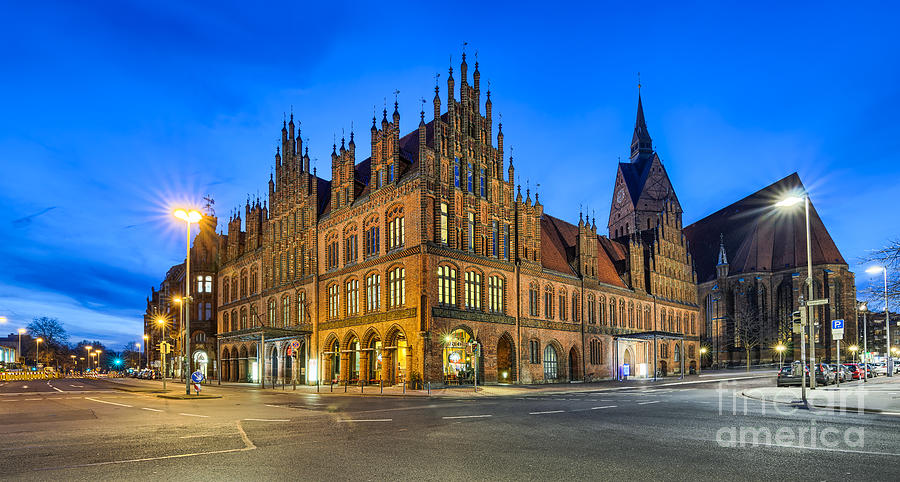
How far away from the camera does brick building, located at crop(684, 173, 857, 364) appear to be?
83062mm

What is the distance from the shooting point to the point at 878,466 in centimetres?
948

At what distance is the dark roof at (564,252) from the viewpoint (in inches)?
1980

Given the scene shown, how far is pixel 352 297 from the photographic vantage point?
145 ft

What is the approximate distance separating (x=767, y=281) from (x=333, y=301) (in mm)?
71624

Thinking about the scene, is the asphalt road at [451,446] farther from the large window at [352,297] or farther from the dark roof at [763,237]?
the dark roof at [763,237]

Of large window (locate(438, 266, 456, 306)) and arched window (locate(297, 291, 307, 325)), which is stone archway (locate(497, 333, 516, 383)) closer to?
large window (locate(438, 266, 456, 306))

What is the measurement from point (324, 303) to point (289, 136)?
677 inches

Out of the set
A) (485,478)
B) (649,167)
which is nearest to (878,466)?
(485,478)

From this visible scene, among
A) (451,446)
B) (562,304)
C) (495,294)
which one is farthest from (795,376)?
(451,446)

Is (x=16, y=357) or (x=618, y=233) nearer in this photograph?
(x=618, y=233)

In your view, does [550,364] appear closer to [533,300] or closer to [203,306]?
[533,300]

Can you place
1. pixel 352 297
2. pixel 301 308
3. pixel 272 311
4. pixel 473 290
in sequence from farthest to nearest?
1. pixel 272 311
2. pixel 301 308
3. pixel 352 297
4. pixel 473 290

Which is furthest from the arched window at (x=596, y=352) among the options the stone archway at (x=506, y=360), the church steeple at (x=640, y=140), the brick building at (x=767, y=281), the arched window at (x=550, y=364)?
the church steeple at (x=640, y=140)

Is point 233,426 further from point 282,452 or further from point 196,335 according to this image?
point 196,335
